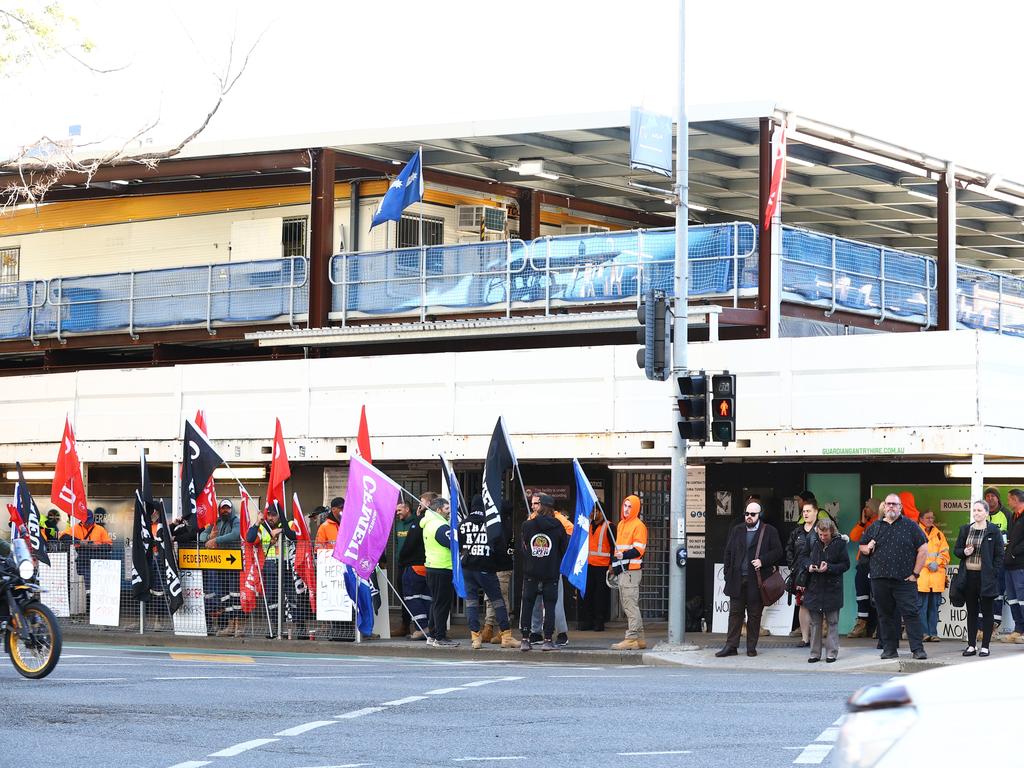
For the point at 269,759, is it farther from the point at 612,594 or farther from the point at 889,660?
the point at 612,594

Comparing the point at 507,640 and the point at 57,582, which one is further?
the point at 57,582

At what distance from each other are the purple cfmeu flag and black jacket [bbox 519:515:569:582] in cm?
212

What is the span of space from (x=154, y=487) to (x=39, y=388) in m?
4.86

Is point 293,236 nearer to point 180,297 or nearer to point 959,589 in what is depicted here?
point 180,297

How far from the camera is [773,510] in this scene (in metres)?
25.3

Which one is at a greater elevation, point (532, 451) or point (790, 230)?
point (790, 230)

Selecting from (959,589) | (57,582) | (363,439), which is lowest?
(57,582)

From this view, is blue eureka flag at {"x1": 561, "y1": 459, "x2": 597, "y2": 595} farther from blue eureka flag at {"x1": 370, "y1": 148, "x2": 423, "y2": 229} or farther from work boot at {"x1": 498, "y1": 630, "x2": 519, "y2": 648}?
blue eureka flag at {"x1": 370, "y1": 148, "x2": 423, "y2": 229}

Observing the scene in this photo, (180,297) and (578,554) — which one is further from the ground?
(180,297)

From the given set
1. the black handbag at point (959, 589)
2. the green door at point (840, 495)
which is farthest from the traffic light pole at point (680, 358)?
the green door at point (840, 495)

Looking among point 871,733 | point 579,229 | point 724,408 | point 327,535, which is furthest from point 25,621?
point 579,229

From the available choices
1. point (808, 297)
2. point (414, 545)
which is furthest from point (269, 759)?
point (808, 297)

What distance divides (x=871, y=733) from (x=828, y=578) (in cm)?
1401

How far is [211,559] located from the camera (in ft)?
74.9
